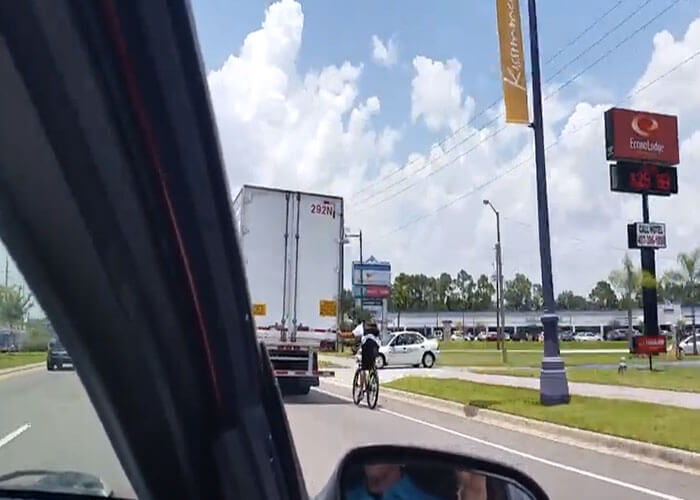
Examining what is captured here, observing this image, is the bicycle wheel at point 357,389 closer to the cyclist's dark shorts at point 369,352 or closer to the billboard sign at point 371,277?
the cyclist's dark shorts at point 369,352

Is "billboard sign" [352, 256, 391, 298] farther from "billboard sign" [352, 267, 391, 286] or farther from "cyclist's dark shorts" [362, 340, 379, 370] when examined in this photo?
"cyclist's dark shorts" [362, 340, 379, 370]

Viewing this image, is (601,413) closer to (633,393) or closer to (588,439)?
(588,439)

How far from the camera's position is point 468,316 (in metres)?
126

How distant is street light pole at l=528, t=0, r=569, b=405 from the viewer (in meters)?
16.5

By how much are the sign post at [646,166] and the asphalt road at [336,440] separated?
2398 cm

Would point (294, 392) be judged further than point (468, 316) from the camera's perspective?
No

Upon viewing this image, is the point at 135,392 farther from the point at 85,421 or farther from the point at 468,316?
the point at 468,316

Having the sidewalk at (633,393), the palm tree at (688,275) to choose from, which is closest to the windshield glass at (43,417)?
the sidewalk at (633,393)

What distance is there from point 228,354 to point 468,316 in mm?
126037

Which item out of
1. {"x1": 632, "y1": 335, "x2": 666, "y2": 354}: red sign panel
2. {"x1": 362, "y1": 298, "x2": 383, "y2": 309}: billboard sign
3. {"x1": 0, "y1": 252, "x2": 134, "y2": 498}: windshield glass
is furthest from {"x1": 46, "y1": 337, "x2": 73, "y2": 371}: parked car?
{"x1": 362, "y1": 298, "x2": 383, "y2": 309}: billboard sign

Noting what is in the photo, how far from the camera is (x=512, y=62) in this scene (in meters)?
16.8

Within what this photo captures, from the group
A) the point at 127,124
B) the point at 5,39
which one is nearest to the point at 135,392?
the point at 127,124

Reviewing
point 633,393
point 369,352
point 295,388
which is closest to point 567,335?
point 633,393

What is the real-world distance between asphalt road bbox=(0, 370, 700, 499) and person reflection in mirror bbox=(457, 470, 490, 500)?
22 centimetres
